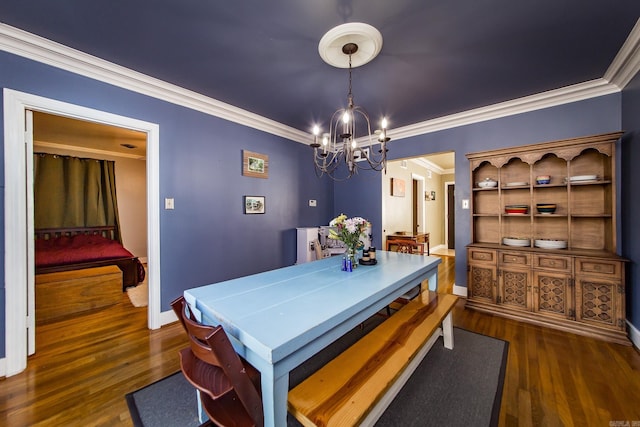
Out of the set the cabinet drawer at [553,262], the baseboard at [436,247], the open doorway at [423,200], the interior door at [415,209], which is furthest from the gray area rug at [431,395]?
the baseboard at [436,247]

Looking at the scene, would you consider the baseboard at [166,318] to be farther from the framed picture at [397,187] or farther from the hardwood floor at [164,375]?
the framed picture at [397,187]

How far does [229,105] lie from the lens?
3.04 metres

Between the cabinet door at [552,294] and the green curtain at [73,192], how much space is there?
725cm

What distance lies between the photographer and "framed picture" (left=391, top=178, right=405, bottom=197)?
198 inches

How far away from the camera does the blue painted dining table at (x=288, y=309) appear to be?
925 mm

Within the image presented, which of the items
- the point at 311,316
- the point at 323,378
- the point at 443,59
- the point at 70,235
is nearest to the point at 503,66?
the point at 443,59

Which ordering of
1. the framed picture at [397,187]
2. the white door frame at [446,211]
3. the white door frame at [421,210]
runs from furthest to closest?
the white door frame at [446,211] < the white door frame at [421,210] < the framed picture at [397,187]

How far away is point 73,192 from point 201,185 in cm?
403

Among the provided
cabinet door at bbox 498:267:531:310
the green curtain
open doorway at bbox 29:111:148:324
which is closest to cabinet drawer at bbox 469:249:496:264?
cabinet door at bbox 498:267:531:310

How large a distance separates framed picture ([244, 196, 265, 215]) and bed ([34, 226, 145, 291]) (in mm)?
2143

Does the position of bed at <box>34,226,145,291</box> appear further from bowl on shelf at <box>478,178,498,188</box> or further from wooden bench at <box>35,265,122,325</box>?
bowl on shelf at <box>478,178,498,188</box>

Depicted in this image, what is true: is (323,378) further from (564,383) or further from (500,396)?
(564,383)

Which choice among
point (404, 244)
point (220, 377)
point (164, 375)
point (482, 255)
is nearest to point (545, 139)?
point (482, 255)

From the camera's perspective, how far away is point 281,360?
922 millimetres
